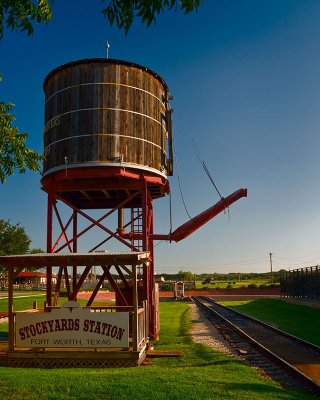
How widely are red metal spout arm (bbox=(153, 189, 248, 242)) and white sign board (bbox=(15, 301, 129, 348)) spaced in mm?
10031

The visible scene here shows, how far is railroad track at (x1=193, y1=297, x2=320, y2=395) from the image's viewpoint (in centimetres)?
1079

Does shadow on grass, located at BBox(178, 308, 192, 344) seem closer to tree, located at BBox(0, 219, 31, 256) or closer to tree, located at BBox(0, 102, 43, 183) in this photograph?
tree, located at BBox(0, 102, 43, 183)

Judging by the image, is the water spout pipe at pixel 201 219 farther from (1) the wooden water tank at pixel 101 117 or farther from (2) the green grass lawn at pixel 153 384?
(2) the green grass lawn at pixel 153 384

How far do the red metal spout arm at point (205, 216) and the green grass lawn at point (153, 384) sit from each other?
1048 centimetres

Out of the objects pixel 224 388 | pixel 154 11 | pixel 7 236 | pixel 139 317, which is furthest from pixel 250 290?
pixel 154 11

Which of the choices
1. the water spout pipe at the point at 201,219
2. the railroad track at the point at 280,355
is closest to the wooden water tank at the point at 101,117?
the water spout pipe at the point at 201,219

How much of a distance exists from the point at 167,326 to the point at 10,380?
14152 millimetres

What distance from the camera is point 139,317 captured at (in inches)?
565

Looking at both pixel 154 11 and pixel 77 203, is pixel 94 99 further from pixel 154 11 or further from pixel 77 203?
pixel 154 11

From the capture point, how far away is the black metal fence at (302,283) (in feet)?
123

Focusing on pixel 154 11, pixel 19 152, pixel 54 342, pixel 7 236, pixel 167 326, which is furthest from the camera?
pixel 7 236

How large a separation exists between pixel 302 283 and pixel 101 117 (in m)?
29.6

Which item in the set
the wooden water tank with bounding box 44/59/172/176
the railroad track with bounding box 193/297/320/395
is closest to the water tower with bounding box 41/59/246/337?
the wooden water tank with bounding box 44/59/172/176

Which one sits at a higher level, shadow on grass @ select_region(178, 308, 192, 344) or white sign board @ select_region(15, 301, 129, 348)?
white sign board @ select_region(15, 301, 129, 348)
